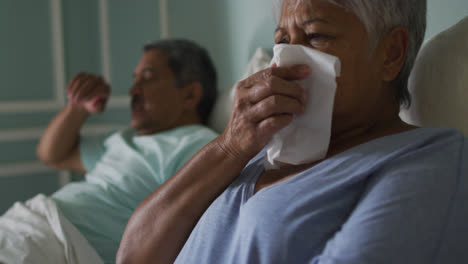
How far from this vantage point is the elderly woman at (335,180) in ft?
1.75

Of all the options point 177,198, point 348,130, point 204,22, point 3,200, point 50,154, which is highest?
point 204,22

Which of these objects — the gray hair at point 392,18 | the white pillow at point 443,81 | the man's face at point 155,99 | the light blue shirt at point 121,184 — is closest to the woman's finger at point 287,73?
the gray hair at point 392,18

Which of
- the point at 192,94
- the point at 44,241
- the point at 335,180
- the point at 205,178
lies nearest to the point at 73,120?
the point at 192,94

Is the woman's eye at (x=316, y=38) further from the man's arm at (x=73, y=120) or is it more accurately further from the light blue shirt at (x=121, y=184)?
the man's arm at (x=73, y=120)

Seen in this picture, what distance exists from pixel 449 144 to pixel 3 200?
2175 millimetres

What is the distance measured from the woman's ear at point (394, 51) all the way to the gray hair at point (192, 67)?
3.38 ft

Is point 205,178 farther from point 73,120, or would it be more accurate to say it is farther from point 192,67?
point 73,120

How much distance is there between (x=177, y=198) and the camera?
0.79m

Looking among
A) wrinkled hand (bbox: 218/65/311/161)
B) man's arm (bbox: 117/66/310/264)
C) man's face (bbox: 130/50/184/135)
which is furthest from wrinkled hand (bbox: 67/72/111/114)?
wrinkled hand (bbox: 218/65/311/161)

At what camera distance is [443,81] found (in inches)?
29.6

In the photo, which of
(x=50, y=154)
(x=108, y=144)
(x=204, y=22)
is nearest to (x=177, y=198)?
(x=108, y=144)

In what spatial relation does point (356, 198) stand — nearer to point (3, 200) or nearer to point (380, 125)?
point (380, 125)

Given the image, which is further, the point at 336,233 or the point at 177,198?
the point at 177,198

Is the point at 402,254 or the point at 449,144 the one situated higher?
the point at 449,144
